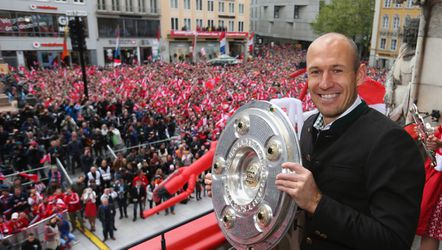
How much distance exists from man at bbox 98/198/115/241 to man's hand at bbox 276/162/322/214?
355 inches

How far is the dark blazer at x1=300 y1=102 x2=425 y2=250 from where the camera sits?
4.42ft

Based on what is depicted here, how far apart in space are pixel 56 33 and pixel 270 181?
1713 inches

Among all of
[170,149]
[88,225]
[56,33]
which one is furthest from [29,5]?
[88,225]

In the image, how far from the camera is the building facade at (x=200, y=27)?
161 feet

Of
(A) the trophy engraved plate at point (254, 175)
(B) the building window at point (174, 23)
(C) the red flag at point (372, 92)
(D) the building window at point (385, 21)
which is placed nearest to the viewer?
(A) the trophy engraved plate at point (254, 175)

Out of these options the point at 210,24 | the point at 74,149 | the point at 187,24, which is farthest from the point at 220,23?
the point at 74,149

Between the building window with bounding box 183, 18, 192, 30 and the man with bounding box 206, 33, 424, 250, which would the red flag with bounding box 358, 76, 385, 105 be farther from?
the building window with bounding box 183, 18, 192, 30

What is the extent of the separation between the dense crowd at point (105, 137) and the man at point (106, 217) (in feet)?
0.09

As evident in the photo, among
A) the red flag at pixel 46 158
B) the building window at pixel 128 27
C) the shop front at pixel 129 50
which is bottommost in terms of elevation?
the red flag at pixel 46 158

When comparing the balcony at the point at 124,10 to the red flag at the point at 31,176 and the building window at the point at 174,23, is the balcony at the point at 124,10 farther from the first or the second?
the red flag at the point at 31,176

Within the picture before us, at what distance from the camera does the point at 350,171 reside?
1501 mm

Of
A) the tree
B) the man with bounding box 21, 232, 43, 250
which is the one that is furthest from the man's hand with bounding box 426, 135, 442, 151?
the tree

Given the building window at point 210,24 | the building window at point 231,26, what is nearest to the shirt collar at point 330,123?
the building window at point 210,24

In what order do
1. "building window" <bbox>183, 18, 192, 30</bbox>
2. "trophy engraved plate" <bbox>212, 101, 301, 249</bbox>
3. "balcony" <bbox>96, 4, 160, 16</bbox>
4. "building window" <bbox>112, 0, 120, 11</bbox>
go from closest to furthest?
"trophy engraved plate" <bbox>212, 101, 301, 249</bbox>
"balcony" <bbox>96, 4, 160, 16</bbox>
"building window" <bbox>112, 0, 120, 11</bbox>
"building window" <bbox>183, 18, 192, 30</bbox>
